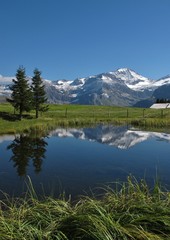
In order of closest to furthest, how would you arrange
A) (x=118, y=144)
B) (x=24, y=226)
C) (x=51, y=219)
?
(x=24, y=226), (x=51, y=219), (x=118, y=144)

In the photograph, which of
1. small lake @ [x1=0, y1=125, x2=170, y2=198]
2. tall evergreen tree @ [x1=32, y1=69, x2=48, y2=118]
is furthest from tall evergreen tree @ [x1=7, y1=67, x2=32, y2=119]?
small lake @ [x1=0, y1=125, x2=170, y2=198]

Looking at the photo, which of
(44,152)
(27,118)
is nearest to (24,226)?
(44,152)

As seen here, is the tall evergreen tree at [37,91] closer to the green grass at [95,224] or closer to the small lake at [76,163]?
the small lake at [76,163]

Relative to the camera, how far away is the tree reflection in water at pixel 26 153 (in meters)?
24.0

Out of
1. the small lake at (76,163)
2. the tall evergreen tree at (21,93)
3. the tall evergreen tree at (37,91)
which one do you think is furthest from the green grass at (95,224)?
the tall evergreen tree at (37,91)

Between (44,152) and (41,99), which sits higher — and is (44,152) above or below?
below

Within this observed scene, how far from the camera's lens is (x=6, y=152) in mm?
31422

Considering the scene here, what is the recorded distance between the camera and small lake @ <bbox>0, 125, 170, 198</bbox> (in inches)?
730

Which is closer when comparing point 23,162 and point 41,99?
point 23,162

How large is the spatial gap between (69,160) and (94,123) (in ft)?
132

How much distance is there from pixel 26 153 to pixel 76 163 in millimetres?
6777

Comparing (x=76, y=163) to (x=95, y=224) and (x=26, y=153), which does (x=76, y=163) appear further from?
(x=95, y=224)

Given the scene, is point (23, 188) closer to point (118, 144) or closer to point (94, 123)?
point (118, 144)

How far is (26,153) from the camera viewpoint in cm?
→ 3061
